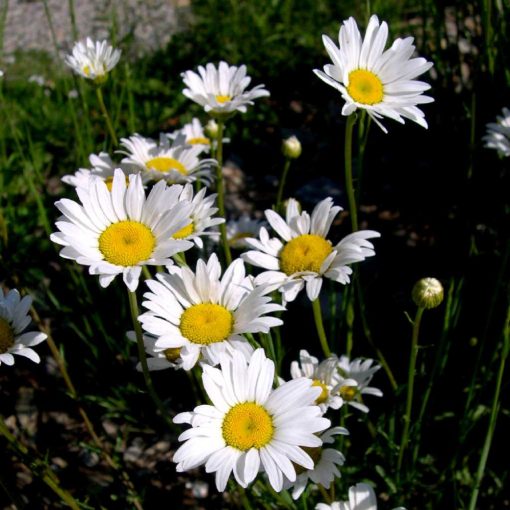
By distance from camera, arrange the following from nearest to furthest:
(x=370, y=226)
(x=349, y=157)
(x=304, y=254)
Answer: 1. (x=349, y=157)
2. (x=304, y=254)
3. (x=370, y=226)

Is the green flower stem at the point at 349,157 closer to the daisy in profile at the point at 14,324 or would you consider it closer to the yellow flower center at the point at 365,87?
the yellow flower center at the point at 365,87

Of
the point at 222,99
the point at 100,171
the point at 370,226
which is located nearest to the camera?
the point at 100,171

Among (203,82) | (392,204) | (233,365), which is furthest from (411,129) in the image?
(233,365)

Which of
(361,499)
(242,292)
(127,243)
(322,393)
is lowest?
(361,499)

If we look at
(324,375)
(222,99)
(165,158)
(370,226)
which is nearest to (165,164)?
(165,158)

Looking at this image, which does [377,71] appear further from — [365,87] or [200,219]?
[200,219]

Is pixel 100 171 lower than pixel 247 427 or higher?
higher

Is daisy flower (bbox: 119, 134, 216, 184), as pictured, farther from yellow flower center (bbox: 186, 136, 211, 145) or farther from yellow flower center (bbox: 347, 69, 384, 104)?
yellow flower center (bbox: 347, 69, 384, 104)

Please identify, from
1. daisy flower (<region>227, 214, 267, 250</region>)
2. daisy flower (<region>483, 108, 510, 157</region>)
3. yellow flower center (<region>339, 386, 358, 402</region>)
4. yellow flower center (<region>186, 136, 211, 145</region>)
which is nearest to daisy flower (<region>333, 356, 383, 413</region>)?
yellow flower center (<region>339, 386, 358, 402</region>)

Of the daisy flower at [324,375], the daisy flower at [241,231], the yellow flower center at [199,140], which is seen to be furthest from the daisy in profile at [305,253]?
the yellow flower center at [199,140]
